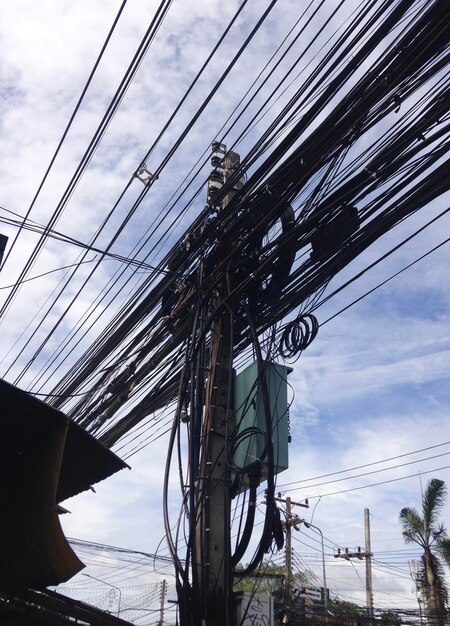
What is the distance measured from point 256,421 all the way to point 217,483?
1.89 ft

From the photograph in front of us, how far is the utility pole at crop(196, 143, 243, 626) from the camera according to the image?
4129 mm

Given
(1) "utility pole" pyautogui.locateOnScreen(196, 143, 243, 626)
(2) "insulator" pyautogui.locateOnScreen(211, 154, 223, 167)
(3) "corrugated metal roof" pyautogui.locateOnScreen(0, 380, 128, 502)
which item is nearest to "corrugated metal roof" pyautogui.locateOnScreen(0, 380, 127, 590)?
(3) "corrugated metal roof" pyautogui.locateOnScreen(0, 380, 128, 502)

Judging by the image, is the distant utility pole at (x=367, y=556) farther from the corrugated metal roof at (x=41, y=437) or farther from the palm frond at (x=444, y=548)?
the corrugated metal roof at (x=41, y=437)

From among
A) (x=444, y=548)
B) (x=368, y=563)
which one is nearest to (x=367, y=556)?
(x=368, y=563)

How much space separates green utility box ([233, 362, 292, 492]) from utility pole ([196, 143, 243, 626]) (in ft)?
A: 0.34

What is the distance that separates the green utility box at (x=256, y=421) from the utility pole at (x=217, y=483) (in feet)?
0.34

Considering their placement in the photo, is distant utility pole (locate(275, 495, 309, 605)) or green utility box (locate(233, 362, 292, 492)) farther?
distant utility pole (locate(275, 495, 309, 605))

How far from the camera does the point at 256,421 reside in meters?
4.79

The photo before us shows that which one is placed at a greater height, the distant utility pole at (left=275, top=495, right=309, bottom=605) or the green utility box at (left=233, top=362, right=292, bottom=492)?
the distant utility pole at (left=275, top=495, right=309, bottom=605)

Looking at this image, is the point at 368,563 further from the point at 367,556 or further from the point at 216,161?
the point at 216,161

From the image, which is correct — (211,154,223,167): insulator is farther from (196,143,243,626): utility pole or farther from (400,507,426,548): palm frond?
(400,507,426,548): palm frond

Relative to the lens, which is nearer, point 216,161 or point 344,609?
point 216,161

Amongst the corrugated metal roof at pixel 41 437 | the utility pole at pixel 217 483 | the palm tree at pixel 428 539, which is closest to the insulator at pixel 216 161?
the utility pole at pixel 217 483

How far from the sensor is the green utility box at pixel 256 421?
15.4 feet
